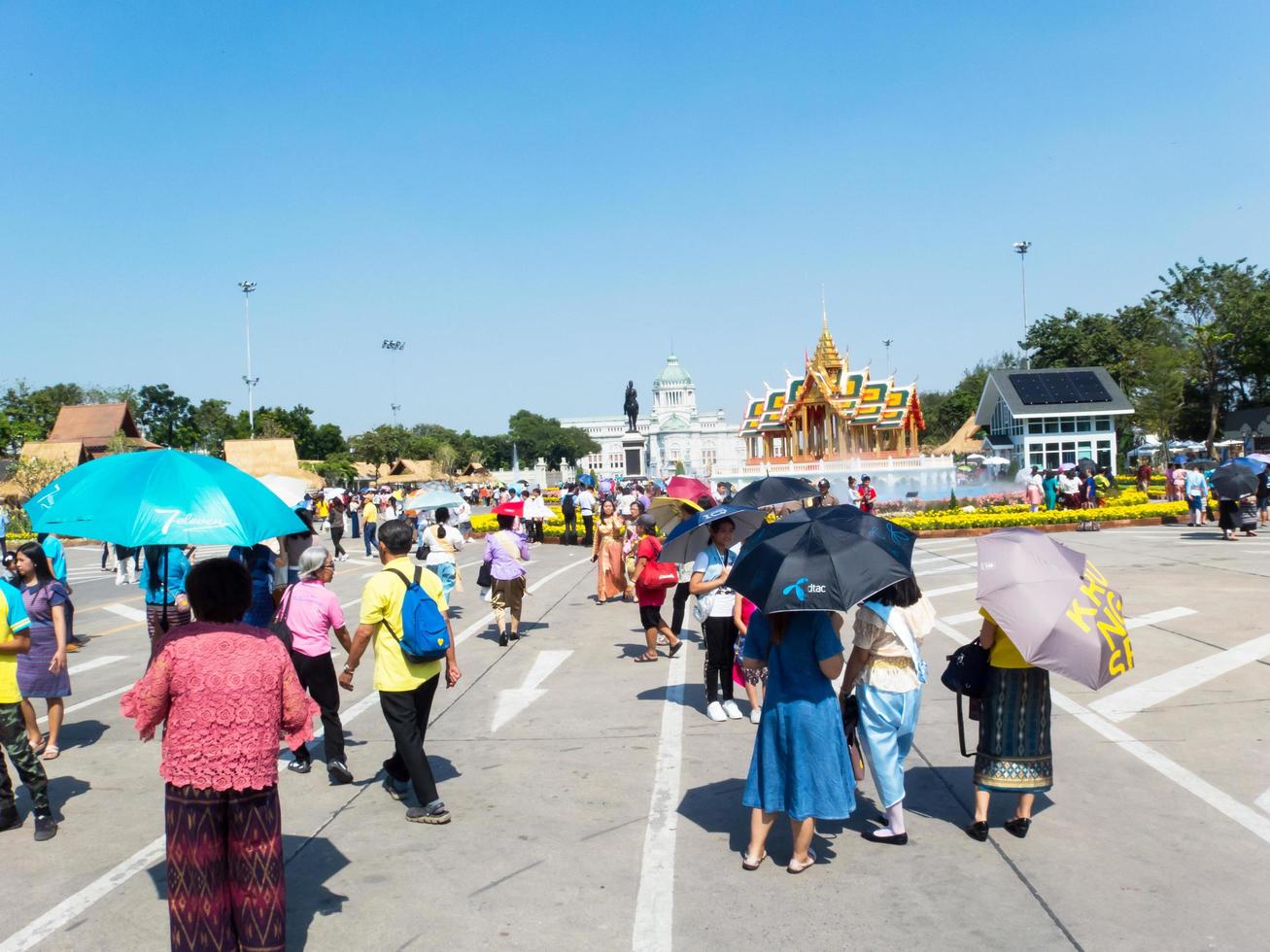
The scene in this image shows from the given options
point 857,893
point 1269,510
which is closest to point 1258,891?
point 857,893

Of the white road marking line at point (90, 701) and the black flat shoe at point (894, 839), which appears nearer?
the black flat shoe at point (894, 839)

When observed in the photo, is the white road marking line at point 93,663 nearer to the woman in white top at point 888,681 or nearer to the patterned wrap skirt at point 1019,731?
the woman in white top at point 888,681

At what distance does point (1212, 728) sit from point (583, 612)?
8.92 meters

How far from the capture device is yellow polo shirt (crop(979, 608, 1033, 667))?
5.47 m

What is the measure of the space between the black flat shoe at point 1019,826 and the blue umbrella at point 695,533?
340 centimetres

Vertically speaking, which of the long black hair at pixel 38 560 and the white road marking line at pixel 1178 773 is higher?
the long black hair at pixel 38 560

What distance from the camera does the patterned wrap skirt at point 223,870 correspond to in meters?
4.01

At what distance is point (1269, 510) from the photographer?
24.8 meters

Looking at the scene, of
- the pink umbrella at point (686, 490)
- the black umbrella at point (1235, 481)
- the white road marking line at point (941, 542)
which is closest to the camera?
the pink umbrella at point (686, 490)

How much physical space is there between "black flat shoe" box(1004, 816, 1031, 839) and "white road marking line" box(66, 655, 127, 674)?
9857 mm

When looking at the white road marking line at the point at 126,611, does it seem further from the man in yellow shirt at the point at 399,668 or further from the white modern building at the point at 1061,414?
the white modern building at the point at 1061,414

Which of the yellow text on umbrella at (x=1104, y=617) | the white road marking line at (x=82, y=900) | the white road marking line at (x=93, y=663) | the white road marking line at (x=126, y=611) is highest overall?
the yellow text on umbrella at (x=1104, y=617)

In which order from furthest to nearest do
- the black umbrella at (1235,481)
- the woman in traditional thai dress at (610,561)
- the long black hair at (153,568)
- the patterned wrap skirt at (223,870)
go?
the black umbrella at (1235,481) → the woman in traditional thai dress at (610,561) → the long black hair at (153,568) → the patterned wrap skirt at (223,870)

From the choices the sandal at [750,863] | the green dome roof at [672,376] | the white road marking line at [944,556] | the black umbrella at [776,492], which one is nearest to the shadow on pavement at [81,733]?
the sandal at [750,863]
